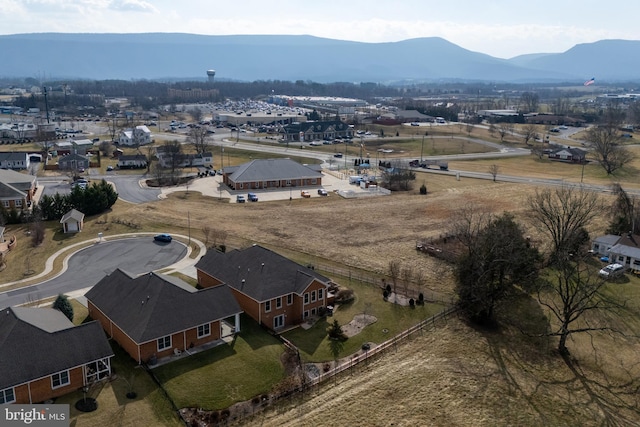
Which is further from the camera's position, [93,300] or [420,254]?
[420,254]

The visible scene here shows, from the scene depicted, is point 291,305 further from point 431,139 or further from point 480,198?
point 431,139

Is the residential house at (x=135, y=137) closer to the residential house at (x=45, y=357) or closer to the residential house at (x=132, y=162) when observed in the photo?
the residential house at (x=132, y=162)

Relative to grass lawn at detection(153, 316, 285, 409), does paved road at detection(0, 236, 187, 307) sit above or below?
above

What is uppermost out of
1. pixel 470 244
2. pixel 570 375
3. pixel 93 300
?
pixel 470 244

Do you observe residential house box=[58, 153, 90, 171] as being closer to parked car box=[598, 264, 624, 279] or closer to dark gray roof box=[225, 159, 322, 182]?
dark gray roof box=[225, 159, 322, 182]

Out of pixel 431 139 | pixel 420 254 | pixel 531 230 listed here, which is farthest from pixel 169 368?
pixel 431 139

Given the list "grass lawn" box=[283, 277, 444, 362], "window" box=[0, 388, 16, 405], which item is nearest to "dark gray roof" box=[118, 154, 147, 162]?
"grass lawn" box=[283, 277, 444, 362]

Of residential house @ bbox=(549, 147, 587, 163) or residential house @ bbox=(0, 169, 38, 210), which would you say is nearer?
residential house @ bbox=(0, 169, 38, 210)
